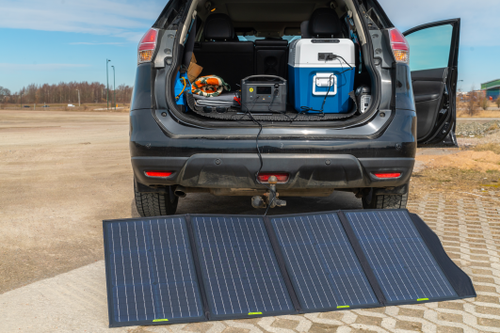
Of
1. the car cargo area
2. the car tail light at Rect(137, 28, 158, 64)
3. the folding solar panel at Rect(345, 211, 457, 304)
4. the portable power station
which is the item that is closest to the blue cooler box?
the car cargo area

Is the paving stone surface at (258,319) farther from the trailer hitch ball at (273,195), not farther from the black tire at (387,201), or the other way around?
the trailer hitch ball at (273,195)

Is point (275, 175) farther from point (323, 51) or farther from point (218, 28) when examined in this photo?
point (218, 28)

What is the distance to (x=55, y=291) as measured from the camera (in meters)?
3.04

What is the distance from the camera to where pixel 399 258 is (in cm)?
319

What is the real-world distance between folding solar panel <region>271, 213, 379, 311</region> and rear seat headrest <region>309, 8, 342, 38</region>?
195 cm

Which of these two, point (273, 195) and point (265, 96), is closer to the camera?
point (273, 195)

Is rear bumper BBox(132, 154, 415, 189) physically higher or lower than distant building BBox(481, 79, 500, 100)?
lower

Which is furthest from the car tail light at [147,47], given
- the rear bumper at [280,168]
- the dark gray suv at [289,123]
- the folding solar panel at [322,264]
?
the folding solar panel at [322,264]

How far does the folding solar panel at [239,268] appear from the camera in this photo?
108 inches

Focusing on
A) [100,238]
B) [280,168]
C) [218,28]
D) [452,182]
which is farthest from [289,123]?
[452,182]

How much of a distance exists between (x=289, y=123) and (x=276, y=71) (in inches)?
77.3

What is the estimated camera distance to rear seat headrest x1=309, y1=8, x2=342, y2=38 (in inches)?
178

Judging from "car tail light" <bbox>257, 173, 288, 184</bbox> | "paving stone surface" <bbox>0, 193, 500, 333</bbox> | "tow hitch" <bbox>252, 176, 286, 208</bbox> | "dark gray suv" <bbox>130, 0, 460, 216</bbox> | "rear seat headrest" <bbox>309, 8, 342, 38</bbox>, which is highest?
"rear seat headrest" <bbox>309, 8, 342, 38</bbox>

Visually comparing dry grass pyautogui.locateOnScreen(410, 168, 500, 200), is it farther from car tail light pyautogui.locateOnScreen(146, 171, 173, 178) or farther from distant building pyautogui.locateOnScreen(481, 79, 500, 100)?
distant building pyautogui.locateOnScreen(481, 79, 500, 100)
